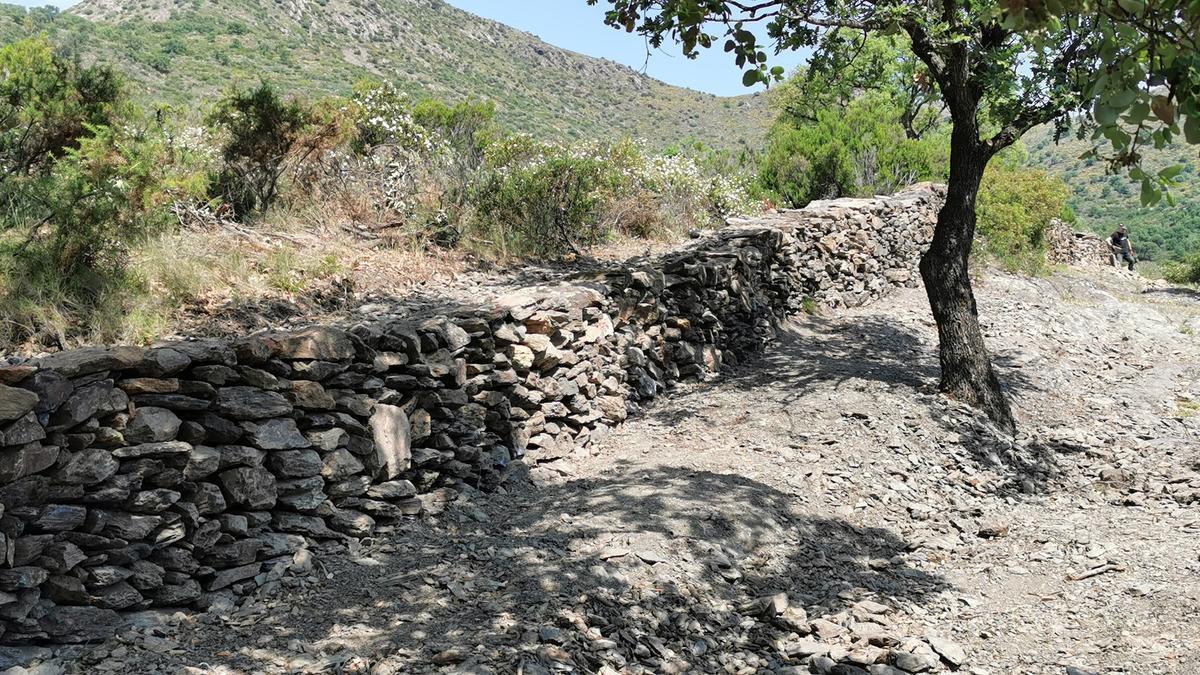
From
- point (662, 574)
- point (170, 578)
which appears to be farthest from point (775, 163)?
point (170, 578)

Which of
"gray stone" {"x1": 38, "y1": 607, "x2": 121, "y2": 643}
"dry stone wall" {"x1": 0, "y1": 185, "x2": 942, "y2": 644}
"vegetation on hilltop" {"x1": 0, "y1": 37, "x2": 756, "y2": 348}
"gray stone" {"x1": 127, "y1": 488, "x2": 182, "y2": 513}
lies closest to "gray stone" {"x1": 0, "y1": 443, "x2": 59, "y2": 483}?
"dry stone wall" {"x1": 0, "y1": 185, "x2": 942, "y2": 644}

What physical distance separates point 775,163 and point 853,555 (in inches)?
431

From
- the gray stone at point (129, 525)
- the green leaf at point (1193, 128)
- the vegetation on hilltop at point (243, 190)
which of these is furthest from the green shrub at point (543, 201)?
the green leaf at point (1193, 128)

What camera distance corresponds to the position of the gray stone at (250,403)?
4.17 metres

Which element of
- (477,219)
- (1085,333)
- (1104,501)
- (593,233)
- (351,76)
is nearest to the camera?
(1104,501)

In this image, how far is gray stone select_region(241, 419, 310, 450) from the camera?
4.26 m

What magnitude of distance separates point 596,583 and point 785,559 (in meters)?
1.29

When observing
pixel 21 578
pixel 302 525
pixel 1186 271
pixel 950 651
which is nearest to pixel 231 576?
pixel 302 525

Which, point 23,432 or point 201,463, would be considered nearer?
point 23,432

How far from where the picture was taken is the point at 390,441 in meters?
4.97

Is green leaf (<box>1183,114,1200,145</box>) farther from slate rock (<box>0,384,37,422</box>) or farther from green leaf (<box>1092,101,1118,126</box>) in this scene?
slate rock (<box>0,384,37,422</box>)

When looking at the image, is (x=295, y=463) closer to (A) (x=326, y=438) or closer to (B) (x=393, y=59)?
(A) (x=326, y=438)

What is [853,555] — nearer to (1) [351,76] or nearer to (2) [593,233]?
Result: (2) [593,233]

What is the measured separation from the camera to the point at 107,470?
3.60m
